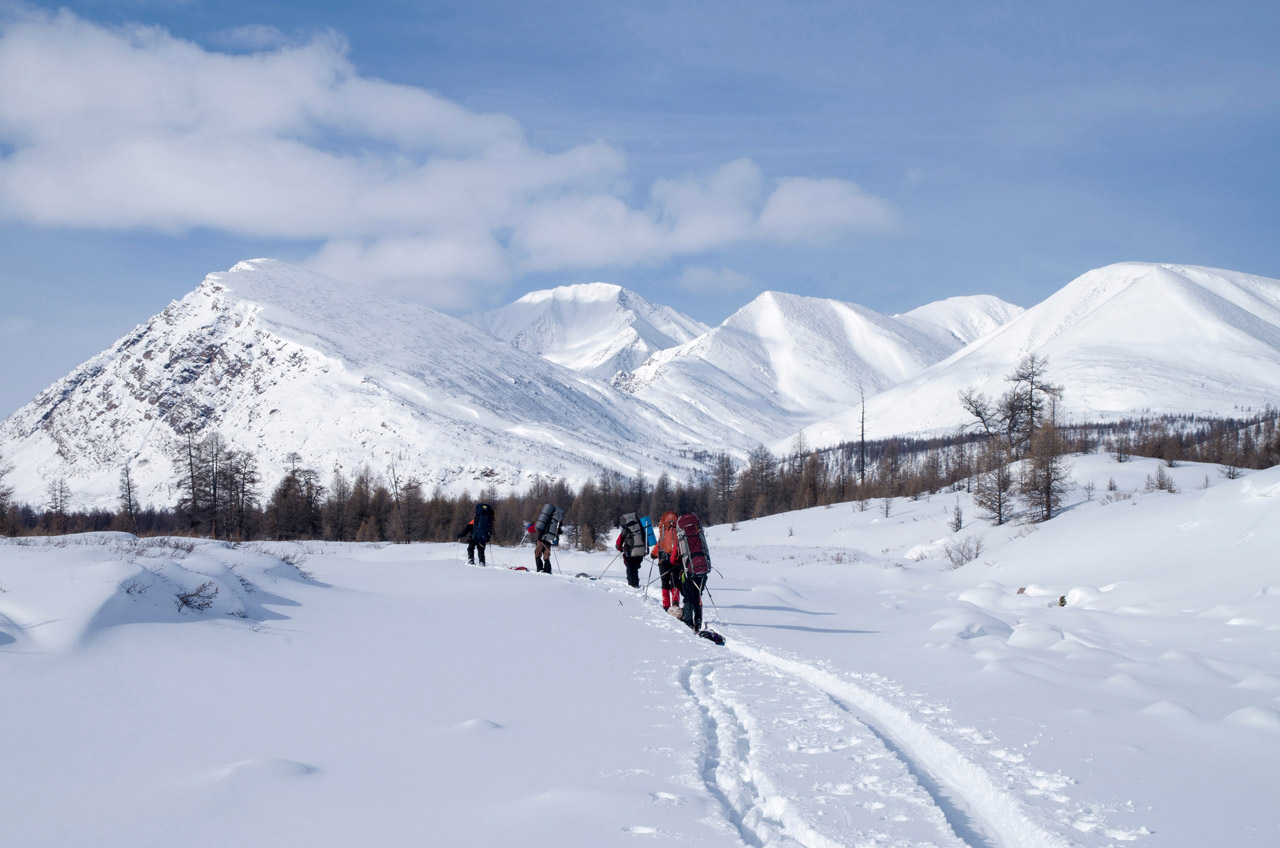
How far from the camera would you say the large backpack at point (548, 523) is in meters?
21.7

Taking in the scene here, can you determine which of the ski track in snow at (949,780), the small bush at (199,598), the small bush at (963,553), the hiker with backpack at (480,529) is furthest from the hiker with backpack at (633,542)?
the small bush at (963,553)

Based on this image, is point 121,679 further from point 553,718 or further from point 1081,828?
point 1081,828

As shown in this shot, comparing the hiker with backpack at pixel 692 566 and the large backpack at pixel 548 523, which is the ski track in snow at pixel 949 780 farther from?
the large backpack at pixel 548 523

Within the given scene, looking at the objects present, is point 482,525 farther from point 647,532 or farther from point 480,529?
point 647,532

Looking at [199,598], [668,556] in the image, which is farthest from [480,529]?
[199,598]

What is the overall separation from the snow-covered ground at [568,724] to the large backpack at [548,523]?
7.41 m

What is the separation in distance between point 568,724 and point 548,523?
15.0 metres

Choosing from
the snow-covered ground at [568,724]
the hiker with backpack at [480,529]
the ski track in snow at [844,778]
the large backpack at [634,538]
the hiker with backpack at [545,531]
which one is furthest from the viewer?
the hiker with backpack at [480,529]

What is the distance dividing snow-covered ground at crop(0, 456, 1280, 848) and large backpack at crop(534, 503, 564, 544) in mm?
7411

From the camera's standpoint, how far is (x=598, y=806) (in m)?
4.84

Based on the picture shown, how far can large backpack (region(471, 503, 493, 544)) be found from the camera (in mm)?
22344

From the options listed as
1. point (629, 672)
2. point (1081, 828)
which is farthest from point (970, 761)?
point (629, 672)

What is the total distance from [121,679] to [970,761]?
7346 millimetres

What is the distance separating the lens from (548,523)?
2183 cm
